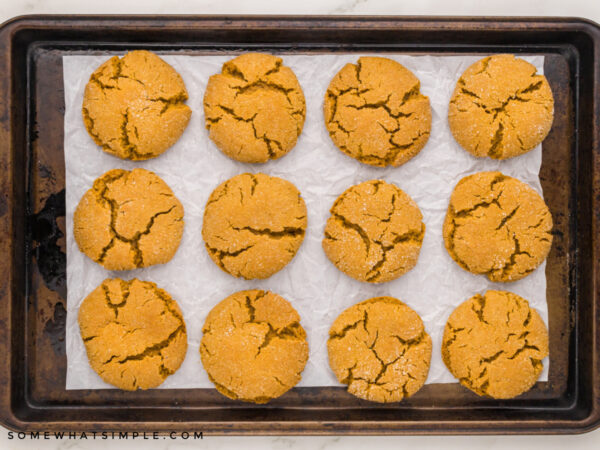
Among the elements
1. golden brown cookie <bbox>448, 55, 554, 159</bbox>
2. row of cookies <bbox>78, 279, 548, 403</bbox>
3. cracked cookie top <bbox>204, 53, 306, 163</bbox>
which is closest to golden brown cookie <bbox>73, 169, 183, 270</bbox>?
row of cookies <bbox>78, 279, 548, 403</bbox>

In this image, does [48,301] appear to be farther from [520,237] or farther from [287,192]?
[520,237]

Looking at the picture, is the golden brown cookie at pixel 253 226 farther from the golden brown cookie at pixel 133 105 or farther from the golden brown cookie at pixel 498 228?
the golden brown cookie at pixel 498 228

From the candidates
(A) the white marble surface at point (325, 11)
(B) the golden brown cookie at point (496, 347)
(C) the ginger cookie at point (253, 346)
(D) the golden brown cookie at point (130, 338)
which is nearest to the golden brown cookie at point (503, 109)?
(A) the white marble surface at point (325, 11)

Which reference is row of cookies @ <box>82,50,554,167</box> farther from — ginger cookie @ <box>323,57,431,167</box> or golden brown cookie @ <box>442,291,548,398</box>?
golden brown cookie @ <box>442,291,548,398</box>

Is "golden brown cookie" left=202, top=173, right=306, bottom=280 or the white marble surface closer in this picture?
"golden brown cookie" left=202, top=173, right=306, bottom=280

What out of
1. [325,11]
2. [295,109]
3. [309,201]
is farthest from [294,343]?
[325,11]

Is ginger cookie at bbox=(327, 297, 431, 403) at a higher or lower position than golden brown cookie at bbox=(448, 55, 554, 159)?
lower

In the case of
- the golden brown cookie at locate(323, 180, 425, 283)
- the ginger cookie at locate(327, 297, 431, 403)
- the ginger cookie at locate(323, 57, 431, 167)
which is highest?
the ginger cookie at locate(323, 57, 431, 167)
